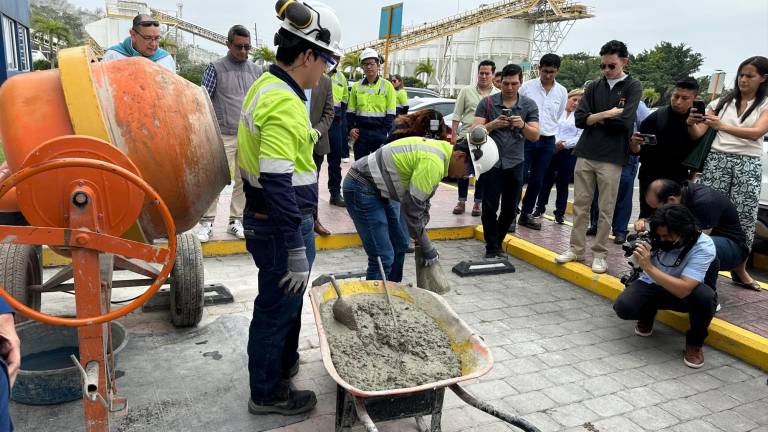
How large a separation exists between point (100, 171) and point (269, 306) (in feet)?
3.89

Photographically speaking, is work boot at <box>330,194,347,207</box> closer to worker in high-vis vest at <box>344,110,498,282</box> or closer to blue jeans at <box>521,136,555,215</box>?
blue jeans at <box>521,136,555,215</box>

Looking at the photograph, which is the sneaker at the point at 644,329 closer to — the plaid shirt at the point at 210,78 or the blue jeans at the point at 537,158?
the blue jeans at the point at 537,158

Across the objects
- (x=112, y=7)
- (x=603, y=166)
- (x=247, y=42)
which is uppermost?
(x=112, y=7)

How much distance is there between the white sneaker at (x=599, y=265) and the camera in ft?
17.2

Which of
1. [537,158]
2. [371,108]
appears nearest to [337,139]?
[371,108]

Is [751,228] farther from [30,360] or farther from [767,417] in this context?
[30,360]

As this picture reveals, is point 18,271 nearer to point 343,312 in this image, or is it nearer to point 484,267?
point 343,312

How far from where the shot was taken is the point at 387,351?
2891mm

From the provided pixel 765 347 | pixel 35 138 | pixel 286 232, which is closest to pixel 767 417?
pixel 765 347

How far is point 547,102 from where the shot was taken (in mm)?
6457

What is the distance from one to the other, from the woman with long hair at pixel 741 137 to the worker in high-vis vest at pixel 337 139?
409cm

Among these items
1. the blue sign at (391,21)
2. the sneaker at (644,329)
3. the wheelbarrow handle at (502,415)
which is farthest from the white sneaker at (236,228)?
the blue sign at (391,21)

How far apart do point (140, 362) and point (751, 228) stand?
513 centimetres

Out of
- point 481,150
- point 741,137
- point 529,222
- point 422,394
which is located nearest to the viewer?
point 422,394
